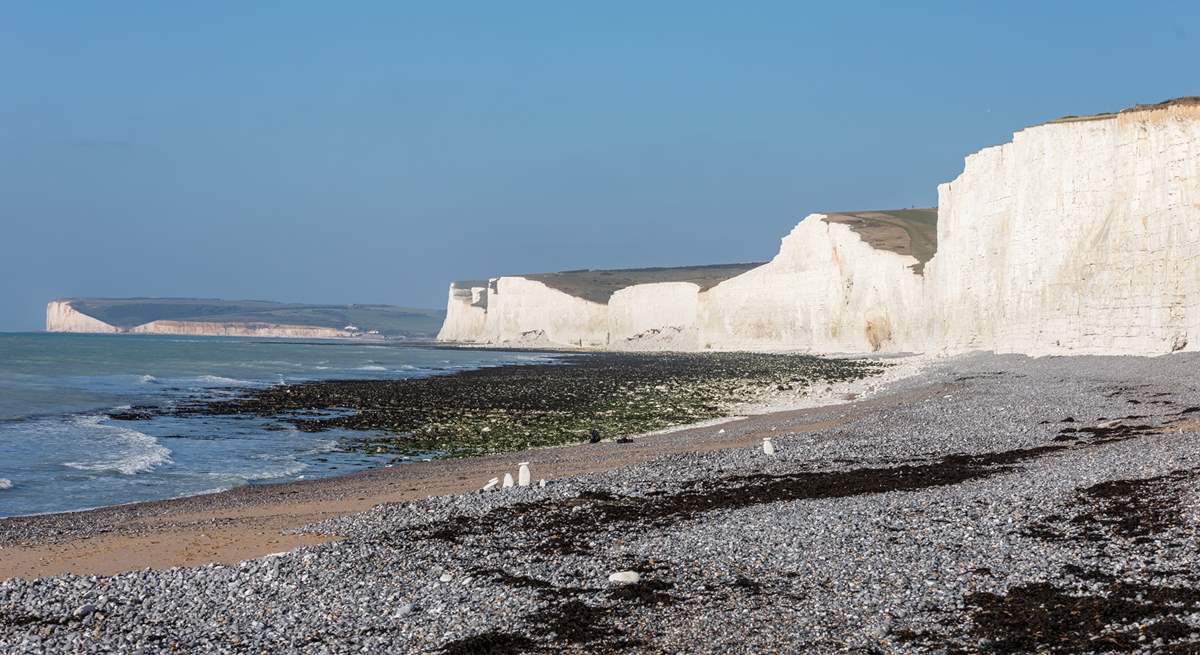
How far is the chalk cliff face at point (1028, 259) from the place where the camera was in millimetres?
31219

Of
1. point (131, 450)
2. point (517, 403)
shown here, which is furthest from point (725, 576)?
point (517, 403)

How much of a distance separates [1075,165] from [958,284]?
1207cm

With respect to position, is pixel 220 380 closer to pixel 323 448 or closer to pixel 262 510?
pixel 323 448

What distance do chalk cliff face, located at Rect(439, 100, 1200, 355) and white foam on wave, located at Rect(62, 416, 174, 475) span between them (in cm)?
2740

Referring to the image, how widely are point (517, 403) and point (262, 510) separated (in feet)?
64.2

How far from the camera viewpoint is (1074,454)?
13.8 meters

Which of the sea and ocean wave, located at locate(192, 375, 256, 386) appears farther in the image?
ocean wave, located at locate(192, 375, 256, 386)

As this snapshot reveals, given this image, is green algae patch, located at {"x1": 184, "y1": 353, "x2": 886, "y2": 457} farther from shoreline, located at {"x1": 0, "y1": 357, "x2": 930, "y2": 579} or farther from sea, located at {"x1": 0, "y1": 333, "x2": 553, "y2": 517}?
shoreline, located at {"x1": 0, "y1": 357, "x2": 930, "y2": 579}

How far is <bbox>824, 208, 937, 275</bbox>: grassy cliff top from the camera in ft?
208

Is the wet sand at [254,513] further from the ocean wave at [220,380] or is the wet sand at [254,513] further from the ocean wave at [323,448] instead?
the ocean wave at [220,380]

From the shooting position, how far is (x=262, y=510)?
44.4 ft

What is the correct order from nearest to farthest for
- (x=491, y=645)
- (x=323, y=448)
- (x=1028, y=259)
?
(x=491, y=645)
(x=323, y=448)
(x=1028, y=259)

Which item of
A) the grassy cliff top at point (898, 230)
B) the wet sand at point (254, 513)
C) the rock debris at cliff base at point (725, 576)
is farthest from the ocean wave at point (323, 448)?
the grassy cliff top at point (898, 230)

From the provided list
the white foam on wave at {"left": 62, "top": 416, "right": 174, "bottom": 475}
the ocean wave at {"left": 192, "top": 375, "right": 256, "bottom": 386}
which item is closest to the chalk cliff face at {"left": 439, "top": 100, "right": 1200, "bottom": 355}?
the white foam on wave at {"left": 62, "top": 416, "right": 174, "bottom": 475}
